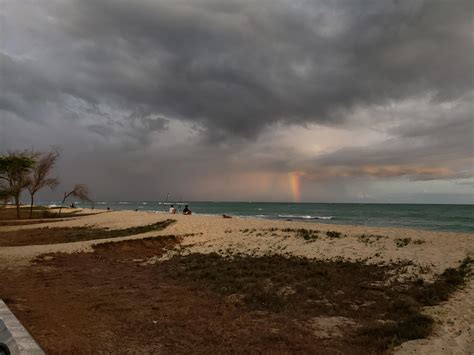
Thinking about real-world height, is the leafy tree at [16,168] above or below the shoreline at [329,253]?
above

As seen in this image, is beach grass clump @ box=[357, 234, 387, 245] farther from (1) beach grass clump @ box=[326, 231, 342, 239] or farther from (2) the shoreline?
(1) beach grass clump @ box=[326, 231, 342, 239]

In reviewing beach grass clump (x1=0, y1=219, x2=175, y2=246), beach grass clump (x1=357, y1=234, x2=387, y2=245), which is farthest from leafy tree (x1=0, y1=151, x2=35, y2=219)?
beach grass clump (x1=357, y1=234, x2=387, y2=245)

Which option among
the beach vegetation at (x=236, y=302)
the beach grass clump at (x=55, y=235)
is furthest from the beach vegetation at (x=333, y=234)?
the beach grass clump at (x=55, y=235)

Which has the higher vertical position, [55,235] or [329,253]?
[329,253]

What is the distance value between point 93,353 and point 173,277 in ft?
21.7

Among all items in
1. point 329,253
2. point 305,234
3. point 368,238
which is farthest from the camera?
point 305,234

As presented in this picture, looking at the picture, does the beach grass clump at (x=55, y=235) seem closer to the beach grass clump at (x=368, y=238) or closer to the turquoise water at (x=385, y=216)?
the beach grass clump at (x=368, y=238)

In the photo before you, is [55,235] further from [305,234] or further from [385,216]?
[385,216]

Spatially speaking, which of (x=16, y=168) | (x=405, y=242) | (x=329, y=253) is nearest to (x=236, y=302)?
(x=329, y=253)

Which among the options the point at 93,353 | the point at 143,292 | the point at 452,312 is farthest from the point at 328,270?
the point at 93,353

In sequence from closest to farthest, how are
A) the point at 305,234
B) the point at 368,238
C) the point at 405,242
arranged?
1. the point at 405,242
2. the point at 368,238
3. the point at 305,234

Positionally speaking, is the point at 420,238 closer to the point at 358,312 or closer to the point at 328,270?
the point at 328,270

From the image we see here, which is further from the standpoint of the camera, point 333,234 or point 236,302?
point 333,234

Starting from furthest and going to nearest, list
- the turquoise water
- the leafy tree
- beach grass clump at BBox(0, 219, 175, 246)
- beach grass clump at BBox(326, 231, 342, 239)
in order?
the turquoise water < the leafy tree < beach grass clump at BBox(0, 219, 175, 246) < beach grass clump at BBox(326, 231, 342, 239)
